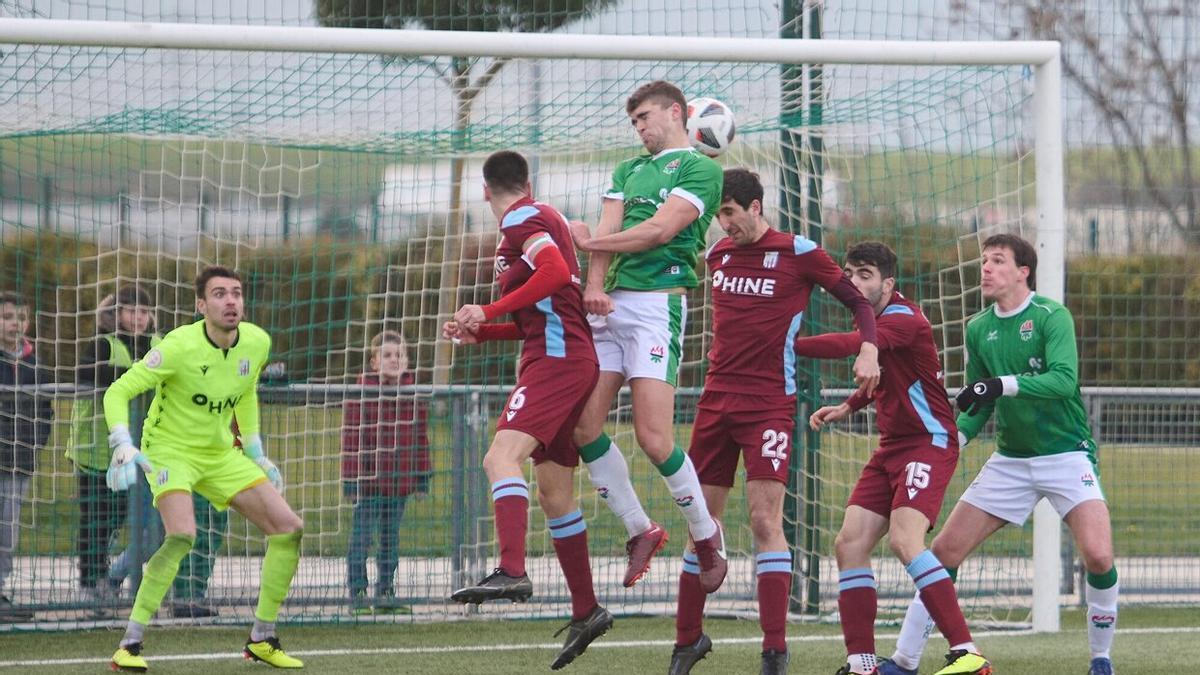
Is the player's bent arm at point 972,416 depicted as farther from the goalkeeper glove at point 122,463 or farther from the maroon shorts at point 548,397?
the goalkeeper glove at point 122,463

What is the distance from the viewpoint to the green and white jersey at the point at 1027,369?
7.14m

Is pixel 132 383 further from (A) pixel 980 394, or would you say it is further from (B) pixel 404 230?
(A) pixel 980 394

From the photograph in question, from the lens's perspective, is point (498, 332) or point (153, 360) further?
point (153, 360)

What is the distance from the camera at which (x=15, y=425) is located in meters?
9.43

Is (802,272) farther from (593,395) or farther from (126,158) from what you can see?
(126,158)

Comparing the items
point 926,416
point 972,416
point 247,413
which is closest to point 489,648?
point 247,413

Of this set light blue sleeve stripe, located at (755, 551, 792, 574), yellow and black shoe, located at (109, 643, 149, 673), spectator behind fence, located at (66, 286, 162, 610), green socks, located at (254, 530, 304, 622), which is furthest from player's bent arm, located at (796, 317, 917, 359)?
spectator behind fence, located at (66, 286, 162, 610)

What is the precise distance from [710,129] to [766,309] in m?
1.13

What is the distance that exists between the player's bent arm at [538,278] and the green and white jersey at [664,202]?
0.47m

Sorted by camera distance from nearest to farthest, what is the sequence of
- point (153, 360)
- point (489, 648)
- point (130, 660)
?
point (130, 660), point (153, 360), point (489, 648)

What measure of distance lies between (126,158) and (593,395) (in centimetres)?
479

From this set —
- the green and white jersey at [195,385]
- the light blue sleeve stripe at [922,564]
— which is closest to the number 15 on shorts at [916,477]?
the light blue sleeve stripe at [922,564]

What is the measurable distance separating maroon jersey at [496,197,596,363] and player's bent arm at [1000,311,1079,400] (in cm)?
192

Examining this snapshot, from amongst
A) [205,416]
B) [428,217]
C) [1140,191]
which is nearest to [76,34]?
[205,416]
